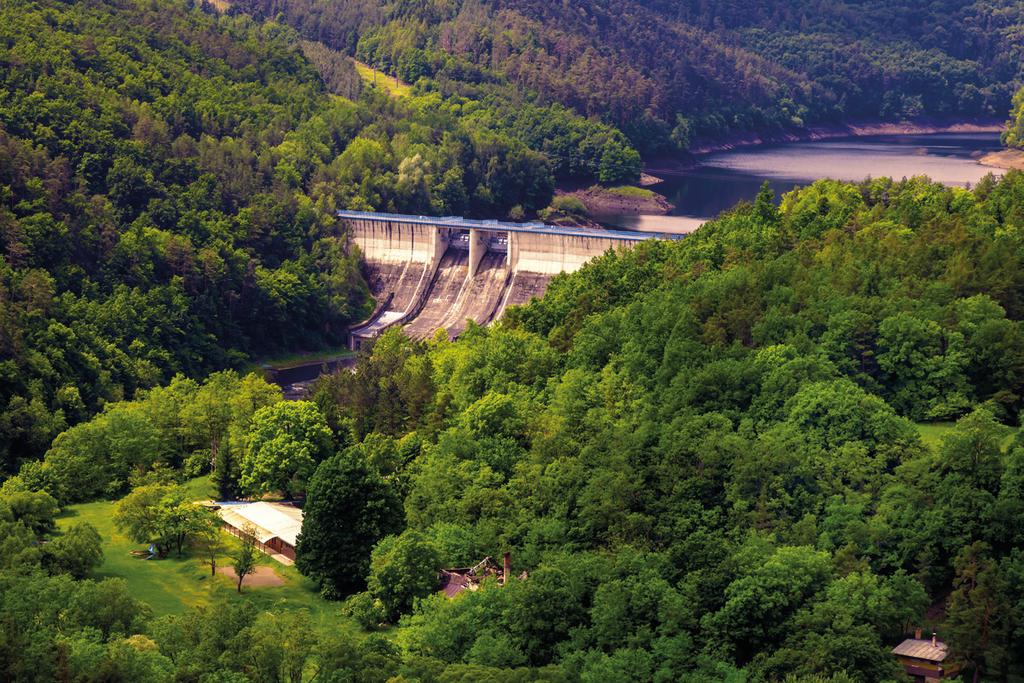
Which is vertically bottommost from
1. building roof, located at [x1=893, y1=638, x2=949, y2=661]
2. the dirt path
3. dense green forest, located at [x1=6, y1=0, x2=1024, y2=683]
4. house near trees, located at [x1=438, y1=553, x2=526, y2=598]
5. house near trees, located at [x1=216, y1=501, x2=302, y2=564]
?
the dirt path

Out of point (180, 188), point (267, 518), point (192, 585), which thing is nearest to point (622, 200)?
point (180, 188)

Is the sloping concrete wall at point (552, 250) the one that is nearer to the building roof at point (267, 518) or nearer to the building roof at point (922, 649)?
the building roof at point (267, 518)

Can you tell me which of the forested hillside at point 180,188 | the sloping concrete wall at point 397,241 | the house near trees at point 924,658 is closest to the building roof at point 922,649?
the house near trees at point 924,658

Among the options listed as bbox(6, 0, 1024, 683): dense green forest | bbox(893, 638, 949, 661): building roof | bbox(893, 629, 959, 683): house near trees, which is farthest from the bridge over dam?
bbox(893, 629, 959, 683): house near trees

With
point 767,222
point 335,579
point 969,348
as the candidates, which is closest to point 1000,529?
point 969,348

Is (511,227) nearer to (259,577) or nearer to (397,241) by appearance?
(397,241)

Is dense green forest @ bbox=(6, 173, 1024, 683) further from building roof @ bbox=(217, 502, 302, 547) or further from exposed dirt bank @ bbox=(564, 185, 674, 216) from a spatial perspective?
exposed dirt bank @ bbox=(564, 185, 674, 216)

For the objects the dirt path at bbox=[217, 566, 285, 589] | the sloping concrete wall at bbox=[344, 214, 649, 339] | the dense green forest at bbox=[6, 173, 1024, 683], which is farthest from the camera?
the sloping concrete wall at bbox=[344, 214, 649, 339]

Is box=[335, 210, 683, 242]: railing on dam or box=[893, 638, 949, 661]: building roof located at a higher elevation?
box=[335, 210, 683, 242]: railing on dam
